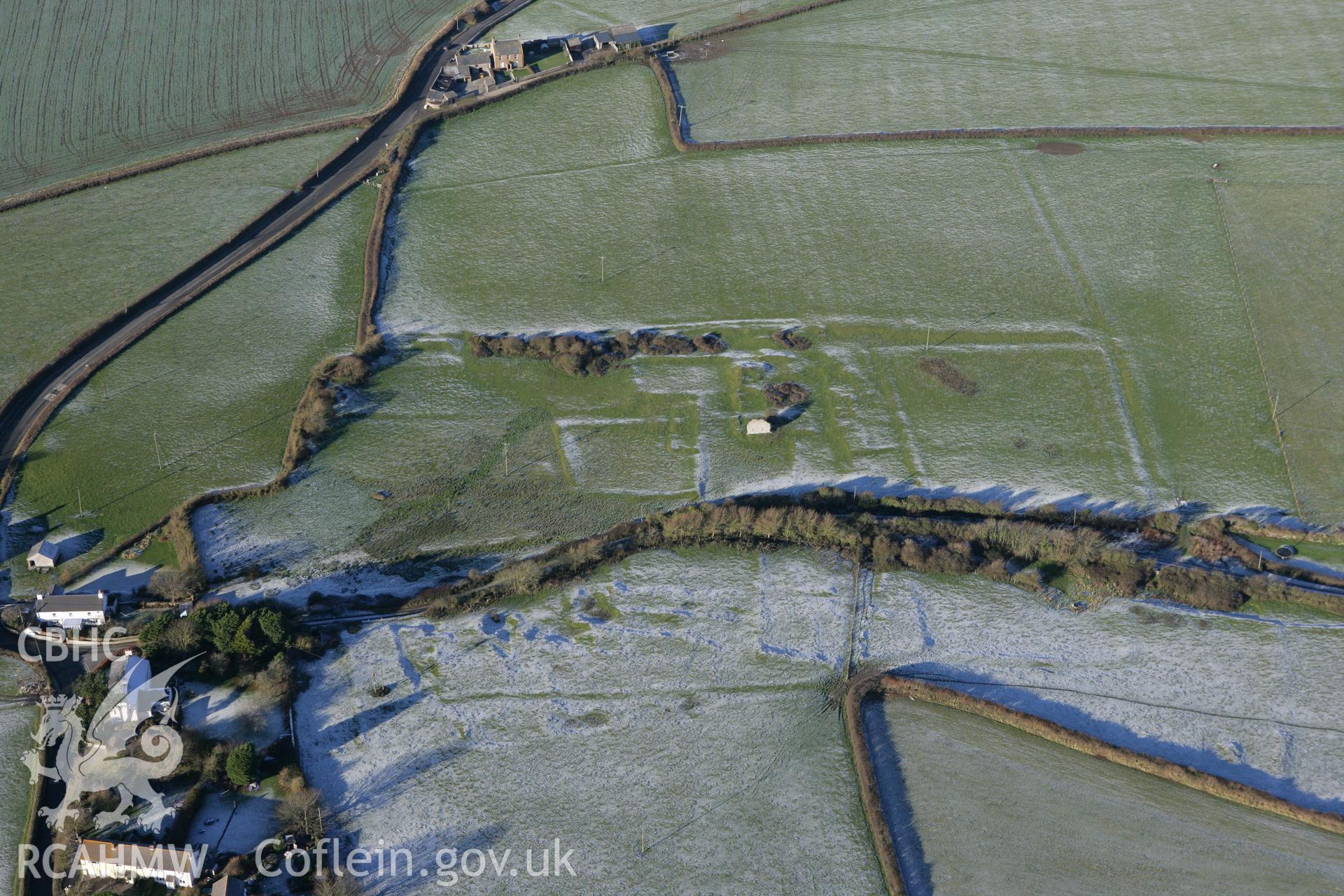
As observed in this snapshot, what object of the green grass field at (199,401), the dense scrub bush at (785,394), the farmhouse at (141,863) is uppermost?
the dense scrub bush at (785,394)

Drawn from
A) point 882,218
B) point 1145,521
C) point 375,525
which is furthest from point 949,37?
point 375,525

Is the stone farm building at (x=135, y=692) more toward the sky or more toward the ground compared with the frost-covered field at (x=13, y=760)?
more toward the sky

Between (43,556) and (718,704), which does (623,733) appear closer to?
(718,704)

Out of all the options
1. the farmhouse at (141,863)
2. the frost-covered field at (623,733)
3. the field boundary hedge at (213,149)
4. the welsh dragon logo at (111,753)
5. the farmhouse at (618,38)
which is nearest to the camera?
the farmhouse at (141,863)

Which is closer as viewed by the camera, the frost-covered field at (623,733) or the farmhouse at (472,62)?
the frost-covered field at (623,733)

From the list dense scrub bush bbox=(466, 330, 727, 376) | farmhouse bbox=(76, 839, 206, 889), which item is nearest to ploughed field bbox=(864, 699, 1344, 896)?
farmhouse bbox=(76, 839, 206, 889)

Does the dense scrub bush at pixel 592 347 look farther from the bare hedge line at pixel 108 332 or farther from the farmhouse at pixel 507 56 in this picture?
the farmhouse at pixel 507 56

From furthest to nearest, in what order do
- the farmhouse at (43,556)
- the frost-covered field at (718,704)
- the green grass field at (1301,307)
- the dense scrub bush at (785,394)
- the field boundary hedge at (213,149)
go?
1. the field boundary hedge at (213,149)
2. the dense scrub bush at (785,394)
3. the green grass field at (1301,307)
4. the farmhouse at (43,556)
5. the frost-covered field at (718,704)

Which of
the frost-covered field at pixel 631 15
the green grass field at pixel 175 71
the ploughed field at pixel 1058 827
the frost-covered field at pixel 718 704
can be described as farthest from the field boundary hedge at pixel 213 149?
the ploughed field at pixel 1058 827
